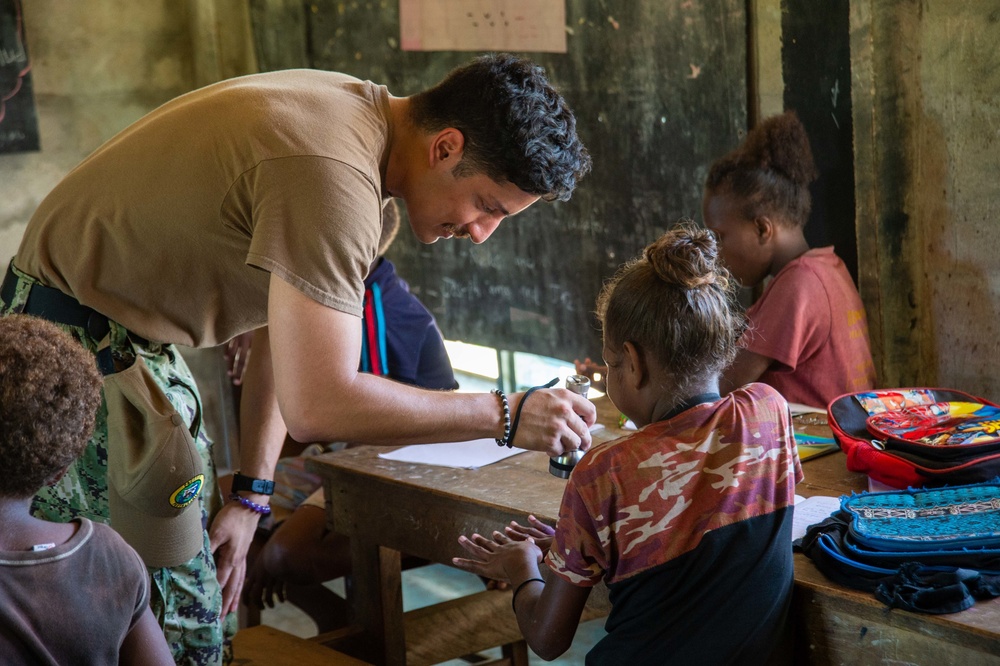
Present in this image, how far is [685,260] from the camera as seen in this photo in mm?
1704

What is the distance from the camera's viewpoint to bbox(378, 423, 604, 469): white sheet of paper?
8.05 ft

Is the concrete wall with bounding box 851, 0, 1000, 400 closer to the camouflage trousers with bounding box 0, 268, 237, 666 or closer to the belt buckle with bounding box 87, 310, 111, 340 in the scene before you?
the camouflage trousers with bounding box 0, 268, 237, 666

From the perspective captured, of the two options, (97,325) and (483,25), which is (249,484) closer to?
(97,325)

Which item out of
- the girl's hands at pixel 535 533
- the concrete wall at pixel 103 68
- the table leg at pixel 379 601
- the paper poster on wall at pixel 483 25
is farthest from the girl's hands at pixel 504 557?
Result: the concrete wall at pixel 103 68

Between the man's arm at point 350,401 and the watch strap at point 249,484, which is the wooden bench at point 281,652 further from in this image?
the man's arm at point 350,401

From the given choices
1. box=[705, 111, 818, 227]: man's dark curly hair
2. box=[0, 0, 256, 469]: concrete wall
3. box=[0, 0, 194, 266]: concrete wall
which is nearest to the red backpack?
box=[705, 111, 818, 227]: man's dark curly hair

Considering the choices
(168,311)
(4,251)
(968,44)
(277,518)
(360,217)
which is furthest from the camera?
(4,251)

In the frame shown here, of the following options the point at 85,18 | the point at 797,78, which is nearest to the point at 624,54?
the point at 797,78

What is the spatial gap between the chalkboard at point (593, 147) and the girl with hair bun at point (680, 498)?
1730mm

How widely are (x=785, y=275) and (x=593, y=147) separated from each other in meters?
1.13

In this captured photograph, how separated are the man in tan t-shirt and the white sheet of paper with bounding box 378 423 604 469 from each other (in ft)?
1.93

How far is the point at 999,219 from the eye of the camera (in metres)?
2.76

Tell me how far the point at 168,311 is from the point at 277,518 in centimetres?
167

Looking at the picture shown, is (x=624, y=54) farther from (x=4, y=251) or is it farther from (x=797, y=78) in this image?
(x=4, y=251)
